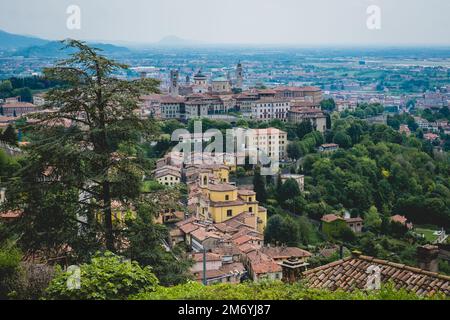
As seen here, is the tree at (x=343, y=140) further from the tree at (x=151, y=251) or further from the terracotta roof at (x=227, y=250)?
the tree at (x=151, y=251)

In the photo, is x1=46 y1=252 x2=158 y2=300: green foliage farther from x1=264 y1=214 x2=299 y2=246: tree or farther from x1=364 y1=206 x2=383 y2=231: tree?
x1=364 y1=206 x2=383 y2=231: tree

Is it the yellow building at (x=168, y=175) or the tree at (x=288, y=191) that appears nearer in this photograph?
the yellow building at (x=168, y=175)

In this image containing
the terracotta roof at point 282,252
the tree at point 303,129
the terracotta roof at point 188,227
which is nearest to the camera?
the terracotta roof at point 282,252

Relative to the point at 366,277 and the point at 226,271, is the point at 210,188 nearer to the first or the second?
the point at 226,271

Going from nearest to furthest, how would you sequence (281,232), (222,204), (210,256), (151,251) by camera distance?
(151,251), (210,256), (281,232), (222,204)

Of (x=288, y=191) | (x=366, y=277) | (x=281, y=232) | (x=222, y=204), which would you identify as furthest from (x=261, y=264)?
(x=366, y=277)

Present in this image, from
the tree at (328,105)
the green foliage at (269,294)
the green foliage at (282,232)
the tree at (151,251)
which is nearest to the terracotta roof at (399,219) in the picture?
the green foliage at (282,232)
